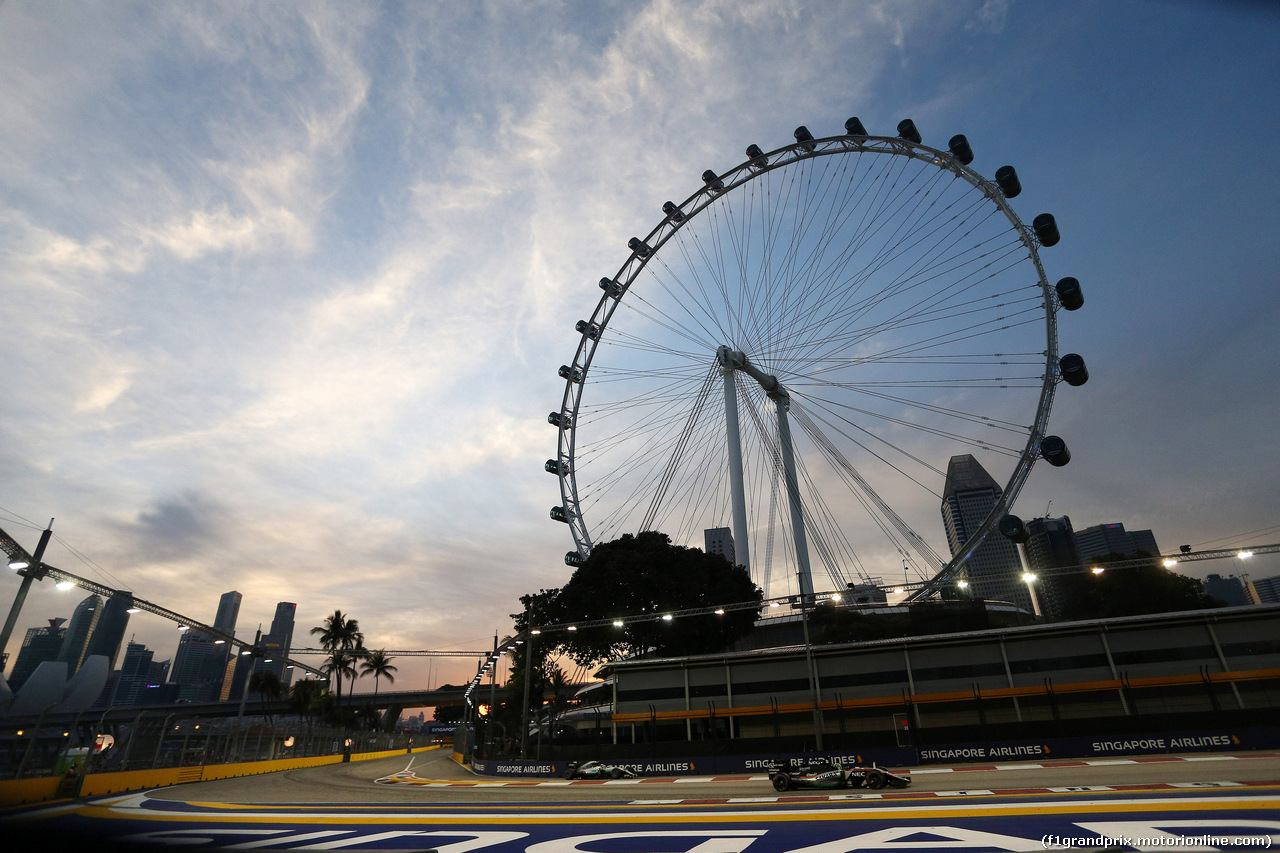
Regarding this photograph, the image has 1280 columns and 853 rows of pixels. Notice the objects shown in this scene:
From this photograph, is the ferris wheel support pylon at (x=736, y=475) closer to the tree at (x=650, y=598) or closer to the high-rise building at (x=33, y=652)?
the tree at (x=650, y=598)

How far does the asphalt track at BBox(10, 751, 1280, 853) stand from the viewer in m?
13.7

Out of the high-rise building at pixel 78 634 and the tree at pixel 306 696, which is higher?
the high-rise building at pixel 78 634

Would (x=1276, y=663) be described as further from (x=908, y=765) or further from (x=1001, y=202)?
(x=1001, y=202)

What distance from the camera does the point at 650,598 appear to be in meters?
66.5

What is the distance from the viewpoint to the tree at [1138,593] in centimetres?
9250

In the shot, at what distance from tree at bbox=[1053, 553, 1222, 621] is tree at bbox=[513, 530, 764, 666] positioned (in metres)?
55.1

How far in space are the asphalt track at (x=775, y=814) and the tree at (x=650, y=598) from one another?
3396 centimetres

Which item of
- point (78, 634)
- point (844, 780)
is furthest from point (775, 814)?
point (78, 634)

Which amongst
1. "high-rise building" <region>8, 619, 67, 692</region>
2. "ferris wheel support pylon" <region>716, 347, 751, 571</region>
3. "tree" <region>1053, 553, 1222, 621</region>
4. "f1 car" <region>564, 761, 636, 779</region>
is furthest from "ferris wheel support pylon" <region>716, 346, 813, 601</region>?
"high-rise building" <region>8, 619, 67, 692</region>

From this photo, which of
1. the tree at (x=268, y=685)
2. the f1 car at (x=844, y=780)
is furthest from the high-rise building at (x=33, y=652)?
the f1 car at (x=844, y=780)

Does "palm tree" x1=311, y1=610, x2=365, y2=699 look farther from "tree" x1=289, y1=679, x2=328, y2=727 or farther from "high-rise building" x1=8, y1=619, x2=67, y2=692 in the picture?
"high-rise building" x1=8, y1=619, x2=67, y2=692

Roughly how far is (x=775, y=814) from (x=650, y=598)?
47792 millimetres

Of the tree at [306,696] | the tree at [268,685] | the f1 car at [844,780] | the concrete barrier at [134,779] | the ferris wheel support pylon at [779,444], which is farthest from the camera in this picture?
the tree at [268,685]

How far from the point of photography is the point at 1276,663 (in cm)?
4409
